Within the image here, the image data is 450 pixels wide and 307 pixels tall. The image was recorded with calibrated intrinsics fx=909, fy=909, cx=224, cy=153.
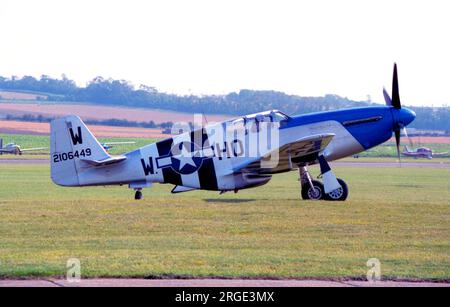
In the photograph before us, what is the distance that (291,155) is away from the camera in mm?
21406

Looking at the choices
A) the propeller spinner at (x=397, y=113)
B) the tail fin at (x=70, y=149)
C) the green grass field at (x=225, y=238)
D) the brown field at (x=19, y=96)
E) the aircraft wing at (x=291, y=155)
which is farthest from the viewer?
the brown field at (x=19, y=96)

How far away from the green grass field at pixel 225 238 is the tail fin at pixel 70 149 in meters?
2.24

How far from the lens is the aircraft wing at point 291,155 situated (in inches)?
822

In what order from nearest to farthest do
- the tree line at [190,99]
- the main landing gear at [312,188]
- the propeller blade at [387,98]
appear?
the main landing gear at [312,188], the propeller blade at [387,98], the tree line at [190,99]

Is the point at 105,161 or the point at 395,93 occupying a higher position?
the point at 395,93

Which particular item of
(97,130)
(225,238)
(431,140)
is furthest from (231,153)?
(431,140)

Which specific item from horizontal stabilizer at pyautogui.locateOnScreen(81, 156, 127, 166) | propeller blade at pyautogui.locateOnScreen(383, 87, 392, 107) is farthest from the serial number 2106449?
propeller blade at pyautogui.locateOnScreen(383, 87, 392, 107)

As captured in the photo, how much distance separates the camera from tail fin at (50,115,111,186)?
21547 millimetres

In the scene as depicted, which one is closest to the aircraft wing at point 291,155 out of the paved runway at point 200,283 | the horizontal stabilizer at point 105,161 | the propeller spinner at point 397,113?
the propeller spinner at point 397,113

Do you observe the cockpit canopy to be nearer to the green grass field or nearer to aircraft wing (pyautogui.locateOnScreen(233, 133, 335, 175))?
aircraft wing (pyautogui.locateOnScreen(233, 133, 335, 175))

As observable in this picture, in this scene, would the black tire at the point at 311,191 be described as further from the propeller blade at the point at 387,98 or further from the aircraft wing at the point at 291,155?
the propeller blade at the point at 387,98

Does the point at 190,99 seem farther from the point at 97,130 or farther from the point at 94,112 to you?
the point at 94,112

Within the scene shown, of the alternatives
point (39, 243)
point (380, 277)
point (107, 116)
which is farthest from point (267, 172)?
point (107, 116)

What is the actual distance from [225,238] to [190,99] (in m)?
74.3
